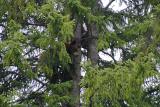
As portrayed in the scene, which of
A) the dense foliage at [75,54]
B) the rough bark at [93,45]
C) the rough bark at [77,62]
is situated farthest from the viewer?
the rough bark at [93,45]

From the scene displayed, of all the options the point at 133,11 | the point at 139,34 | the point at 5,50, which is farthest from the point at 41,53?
the point at 133,11

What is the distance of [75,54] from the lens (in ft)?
38.9

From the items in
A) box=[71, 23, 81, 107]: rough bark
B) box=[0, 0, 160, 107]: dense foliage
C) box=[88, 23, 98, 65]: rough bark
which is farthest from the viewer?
box=[88, 23, 98, 65]: rough bark

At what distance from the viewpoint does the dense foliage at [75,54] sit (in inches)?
370

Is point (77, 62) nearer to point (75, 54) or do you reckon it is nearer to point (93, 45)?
point (75, 54)

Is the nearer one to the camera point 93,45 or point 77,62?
point 77,62

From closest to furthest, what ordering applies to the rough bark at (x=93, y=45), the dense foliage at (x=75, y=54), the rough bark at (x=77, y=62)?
the dense foliage at (x=75, y=54) → the rough bark at (x=77, y=62) → the rough bark at (x=93, y=45)

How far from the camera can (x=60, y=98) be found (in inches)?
407

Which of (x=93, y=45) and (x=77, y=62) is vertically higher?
(x=93, y=45)

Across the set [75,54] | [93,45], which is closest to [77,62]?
[75,54]

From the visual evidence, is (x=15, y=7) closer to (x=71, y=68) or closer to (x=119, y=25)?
(x=71, y=68)

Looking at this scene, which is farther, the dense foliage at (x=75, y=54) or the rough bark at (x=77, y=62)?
the rough bark at (x=77, y=62)

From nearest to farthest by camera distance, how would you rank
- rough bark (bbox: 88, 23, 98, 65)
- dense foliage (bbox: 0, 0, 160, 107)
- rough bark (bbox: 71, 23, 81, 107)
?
dense foliage (bbox: 0, 0, 160, 107) < rough bark (bbox: 71, 23, 81, 107) < rough bark (bbox: 88, 23, 98, 65)

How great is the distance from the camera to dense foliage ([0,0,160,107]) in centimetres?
940
